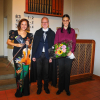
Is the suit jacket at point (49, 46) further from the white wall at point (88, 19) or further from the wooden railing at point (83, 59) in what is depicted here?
the white wall at point (88, 19)

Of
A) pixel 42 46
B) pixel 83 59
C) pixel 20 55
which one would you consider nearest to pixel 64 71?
pixel 42 46

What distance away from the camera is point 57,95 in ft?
8.20

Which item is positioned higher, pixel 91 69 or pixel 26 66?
pixel 26 66

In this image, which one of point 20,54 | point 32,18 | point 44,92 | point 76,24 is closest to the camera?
point 20,54

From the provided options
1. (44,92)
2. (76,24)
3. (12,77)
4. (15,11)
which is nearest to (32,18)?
(15,11)

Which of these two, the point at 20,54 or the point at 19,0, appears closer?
the point at 20,54

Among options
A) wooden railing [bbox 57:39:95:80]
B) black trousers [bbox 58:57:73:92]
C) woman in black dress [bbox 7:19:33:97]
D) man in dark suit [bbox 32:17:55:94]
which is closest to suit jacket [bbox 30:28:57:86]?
man in dark suit [bbox 32:17:55:94]

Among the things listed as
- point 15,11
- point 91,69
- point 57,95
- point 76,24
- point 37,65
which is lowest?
point 57,95

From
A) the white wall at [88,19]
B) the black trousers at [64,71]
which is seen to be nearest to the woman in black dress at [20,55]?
the black trousers at [64,71]

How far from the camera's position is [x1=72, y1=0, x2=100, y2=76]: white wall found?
11.4 feet

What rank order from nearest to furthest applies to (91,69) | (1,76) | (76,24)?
(1,76) → (91,69) → (76,24)

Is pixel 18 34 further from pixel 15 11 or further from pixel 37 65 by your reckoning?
pixel 15 11

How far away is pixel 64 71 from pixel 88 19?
211 cm

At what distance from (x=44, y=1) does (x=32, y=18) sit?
2.24ft
